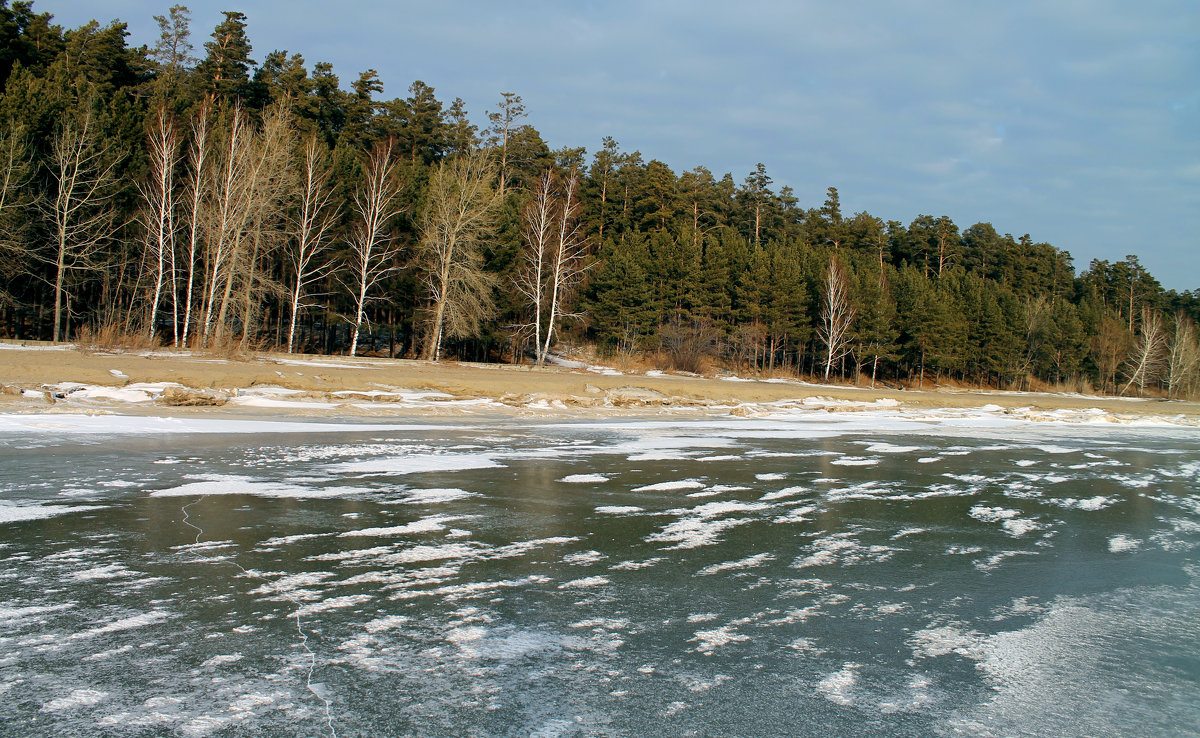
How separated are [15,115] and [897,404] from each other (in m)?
40.9

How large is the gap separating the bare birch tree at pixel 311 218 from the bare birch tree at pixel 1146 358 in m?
66.7

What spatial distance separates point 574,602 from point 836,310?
5540cm

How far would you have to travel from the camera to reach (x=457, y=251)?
124 feet

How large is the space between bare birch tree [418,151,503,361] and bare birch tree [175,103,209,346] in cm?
1027

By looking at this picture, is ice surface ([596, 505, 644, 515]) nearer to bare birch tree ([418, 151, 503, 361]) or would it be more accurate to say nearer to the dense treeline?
the dense treeline

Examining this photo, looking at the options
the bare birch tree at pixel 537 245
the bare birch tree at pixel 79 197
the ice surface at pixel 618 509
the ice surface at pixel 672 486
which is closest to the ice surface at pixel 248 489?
the ice surface at pixel 618 509

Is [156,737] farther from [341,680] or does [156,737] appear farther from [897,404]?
[897,404]

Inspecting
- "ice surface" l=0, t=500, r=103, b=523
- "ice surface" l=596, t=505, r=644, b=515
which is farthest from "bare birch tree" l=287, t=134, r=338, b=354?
"ice surface" l=596, t=505, r=644, b=515

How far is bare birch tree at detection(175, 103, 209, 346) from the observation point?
3281cm

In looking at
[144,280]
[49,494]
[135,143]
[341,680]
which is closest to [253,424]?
[49,494]

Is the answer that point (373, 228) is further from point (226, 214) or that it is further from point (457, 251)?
point (226, 214)

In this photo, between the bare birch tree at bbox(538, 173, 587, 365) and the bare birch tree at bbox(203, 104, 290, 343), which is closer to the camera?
the bare birch tree at bbox(203, 104, 290, 343)

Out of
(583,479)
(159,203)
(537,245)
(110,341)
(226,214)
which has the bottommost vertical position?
(583,479)

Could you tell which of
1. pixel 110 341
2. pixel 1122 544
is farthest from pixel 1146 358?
pixel 110 341
